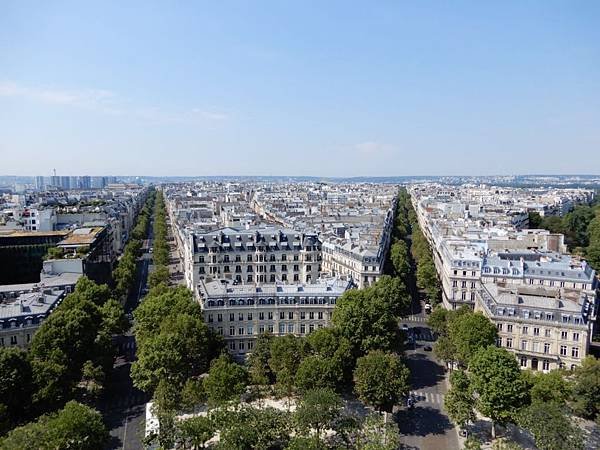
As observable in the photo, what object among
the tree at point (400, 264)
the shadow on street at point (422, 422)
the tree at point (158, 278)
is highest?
the tree at point (400, 264)

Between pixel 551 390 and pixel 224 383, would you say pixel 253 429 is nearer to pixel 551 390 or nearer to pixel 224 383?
pixel 224 383

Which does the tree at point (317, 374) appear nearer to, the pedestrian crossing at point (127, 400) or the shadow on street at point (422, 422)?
the shadow on street at point (422, 422)

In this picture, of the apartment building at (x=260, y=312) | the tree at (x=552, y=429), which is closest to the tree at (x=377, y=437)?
the tree at (x=552, y=429)

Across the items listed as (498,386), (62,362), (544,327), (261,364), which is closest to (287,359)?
(261,364)

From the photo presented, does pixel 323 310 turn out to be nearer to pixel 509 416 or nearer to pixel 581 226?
pixel 509 416

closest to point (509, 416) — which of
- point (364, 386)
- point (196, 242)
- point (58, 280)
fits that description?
point (364, 386)
